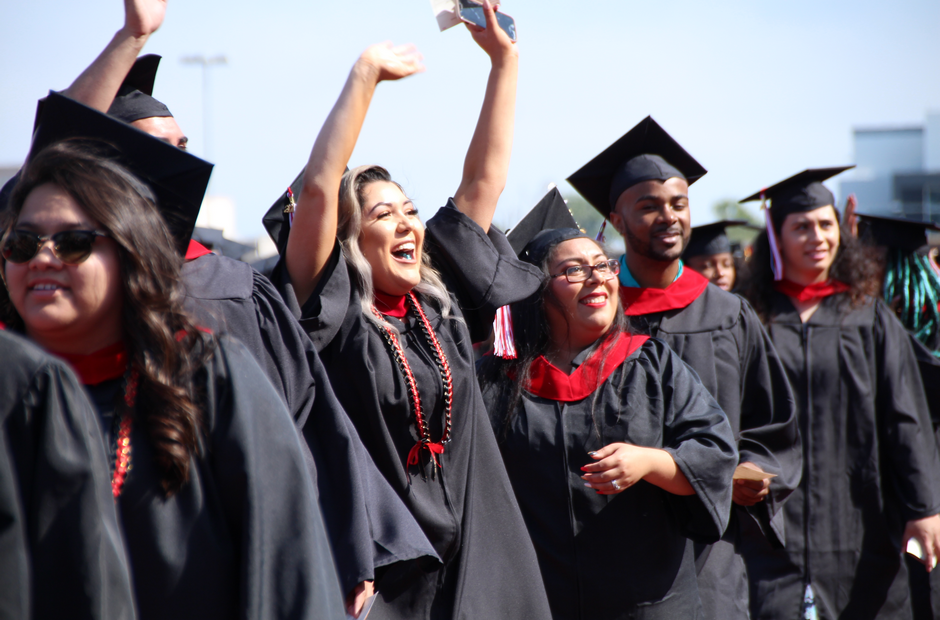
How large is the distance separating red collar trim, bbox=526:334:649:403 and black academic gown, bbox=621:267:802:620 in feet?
1.67

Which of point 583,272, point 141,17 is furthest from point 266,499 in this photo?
point 583,272

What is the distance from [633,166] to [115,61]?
102 inches

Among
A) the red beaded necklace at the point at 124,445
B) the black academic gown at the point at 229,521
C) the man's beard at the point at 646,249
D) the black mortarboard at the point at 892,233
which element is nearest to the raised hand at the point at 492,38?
→ the man's beard at the point at 646,249

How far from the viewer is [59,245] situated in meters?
1.84

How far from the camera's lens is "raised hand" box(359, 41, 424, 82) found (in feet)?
9.11

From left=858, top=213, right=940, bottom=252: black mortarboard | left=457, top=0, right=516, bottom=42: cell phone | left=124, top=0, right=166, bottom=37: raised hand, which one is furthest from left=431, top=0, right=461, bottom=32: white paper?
left=858, top=213, right=940, bottom=252: black mortarboard

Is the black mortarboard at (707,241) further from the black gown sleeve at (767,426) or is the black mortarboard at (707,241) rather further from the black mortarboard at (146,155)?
the black mortarboard at (146,155)

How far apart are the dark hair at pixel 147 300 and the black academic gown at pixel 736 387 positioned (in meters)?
2.53

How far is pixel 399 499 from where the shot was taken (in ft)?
8.92

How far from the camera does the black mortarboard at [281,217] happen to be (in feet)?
9.76

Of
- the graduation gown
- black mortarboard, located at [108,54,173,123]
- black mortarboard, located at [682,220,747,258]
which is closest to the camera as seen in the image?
black mortarboard, located at [108,54,173,123]

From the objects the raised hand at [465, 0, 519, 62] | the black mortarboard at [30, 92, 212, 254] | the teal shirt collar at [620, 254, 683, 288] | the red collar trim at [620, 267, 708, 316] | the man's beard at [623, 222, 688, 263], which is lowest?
the red collar trim at [620, 267, 708, 316]

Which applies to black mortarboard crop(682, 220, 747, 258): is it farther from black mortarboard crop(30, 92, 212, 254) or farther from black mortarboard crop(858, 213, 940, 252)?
black mortarboard crop(30, 92, 212, 254)

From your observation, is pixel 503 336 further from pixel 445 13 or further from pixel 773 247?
pixel 773 247
